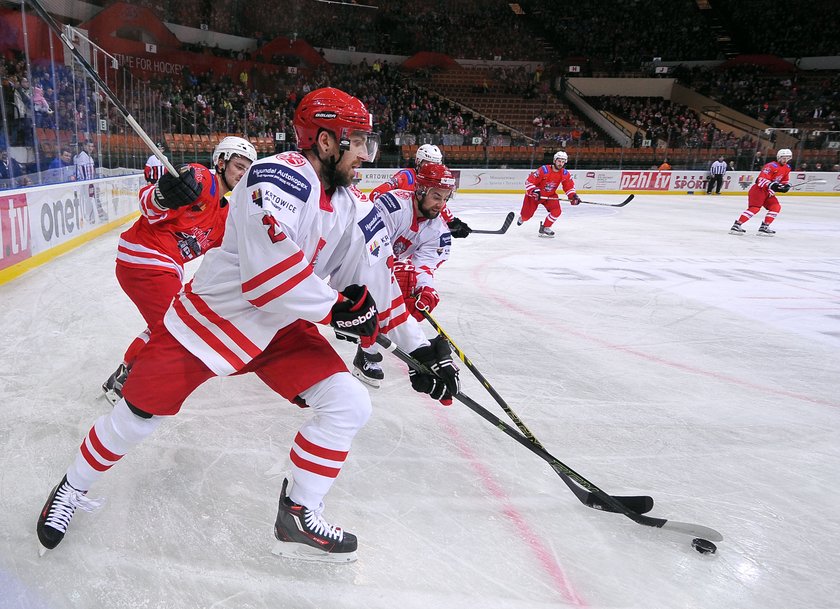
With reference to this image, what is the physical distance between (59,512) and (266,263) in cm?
99

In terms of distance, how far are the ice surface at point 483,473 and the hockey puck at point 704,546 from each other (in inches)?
1.1

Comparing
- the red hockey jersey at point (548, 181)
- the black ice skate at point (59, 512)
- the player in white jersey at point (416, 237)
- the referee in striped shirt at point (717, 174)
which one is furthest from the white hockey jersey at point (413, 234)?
the referee in striped shirt at point (717, 174)

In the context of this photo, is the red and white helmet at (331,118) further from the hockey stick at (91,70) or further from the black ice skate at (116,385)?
the black ice skate at (116,385)

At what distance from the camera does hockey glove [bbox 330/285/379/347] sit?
1533 mm

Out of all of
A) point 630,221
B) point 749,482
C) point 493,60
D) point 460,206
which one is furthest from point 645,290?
point 493,60

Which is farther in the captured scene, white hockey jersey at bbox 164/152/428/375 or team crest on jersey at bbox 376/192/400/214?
team crest on jersey at bbox 376/192/400/214

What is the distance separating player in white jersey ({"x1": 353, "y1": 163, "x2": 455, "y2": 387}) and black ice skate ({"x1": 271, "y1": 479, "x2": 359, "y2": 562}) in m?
1.35

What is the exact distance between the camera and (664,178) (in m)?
16.6

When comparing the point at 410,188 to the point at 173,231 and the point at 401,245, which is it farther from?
the point at 173,231

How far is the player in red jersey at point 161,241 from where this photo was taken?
7.54 ft

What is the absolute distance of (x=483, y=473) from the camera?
2.17m

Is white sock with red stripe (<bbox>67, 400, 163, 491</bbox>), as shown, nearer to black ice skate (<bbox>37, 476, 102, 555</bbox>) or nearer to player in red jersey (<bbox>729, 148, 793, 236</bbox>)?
black ice skate (<bbox>37, 476, 102, 555</bbox>)

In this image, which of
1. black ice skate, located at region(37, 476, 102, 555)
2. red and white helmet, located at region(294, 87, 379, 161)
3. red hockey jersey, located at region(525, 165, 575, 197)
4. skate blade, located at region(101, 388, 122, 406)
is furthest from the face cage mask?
red hockey jersey, located at region(525, 165, 575, 197)

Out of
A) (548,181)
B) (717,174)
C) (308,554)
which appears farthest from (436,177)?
(717,174)
